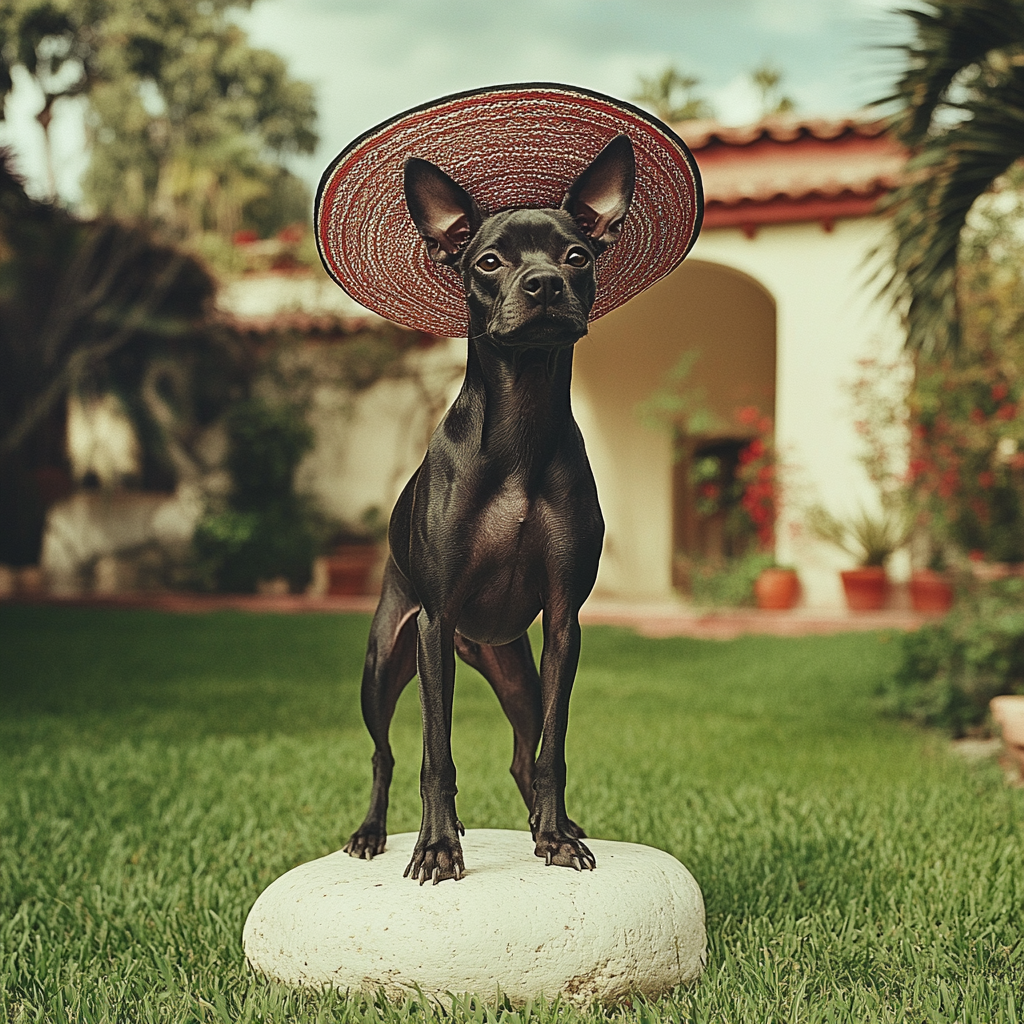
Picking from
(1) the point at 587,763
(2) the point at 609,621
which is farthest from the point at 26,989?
(2) the point at 609,621

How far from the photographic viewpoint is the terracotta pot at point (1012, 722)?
458cm

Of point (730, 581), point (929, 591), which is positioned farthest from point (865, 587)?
point (730, 581)

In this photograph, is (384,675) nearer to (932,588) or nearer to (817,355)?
(932,588)

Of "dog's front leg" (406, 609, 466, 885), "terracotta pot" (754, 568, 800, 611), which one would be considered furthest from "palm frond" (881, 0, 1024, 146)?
"terracotta pot" (754, 568, 800, 611)

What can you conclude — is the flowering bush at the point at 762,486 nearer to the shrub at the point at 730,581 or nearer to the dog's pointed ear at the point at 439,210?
the shrub at the point at 730,581

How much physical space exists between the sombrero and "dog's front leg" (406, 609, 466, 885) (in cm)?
88

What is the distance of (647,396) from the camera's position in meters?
15.3

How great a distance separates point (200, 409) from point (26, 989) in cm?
1372

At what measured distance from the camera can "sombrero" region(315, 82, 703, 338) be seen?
8.04 ft

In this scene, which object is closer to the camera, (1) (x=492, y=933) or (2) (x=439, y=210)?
(1) (x=492, y=933)

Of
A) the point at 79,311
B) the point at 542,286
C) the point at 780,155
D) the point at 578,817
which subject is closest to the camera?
the point at 542,286

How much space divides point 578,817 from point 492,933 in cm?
198

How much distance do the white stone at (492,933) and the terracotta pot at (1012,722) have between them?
2.49m

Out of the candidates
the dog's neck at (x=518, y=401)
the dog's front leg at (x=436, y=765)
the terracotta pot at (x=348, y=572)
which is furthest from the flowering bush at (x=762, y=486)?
the dog's front leg at (x=436, y=765)
